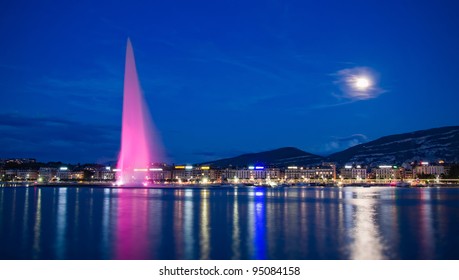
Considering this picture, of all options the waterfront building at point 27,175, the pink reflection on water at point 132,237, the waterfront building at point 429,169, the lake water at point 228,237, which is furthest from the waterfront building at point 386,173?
the pink reflection on water at point 132,237

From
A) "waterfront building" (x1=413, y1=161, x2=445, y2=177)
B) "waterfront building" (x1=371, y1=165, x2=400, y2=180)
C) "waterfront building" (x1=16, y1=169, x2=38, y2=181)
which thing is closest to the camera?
"waterfront building" (x1=413, y1=161, x2=445, y2=177)

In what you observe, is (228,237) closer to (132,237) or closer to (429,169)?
(132,237)

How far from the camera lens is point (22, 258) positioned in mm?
16484

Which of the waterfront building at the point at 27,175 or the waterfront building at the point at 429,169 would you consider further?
the waterfront building at the point at 27,175

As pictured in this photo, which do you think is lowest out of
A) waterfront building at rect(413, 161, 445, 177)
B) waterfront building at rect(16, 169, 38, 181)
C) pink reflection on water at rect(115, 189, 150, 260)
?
pink reflection on water at rect(115, 189, 150, 260)

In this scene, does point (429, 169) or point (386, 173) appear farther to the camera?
point (386, 173)

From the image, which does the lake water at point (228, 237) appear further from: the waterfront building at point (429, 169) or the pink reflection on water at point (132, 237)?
the waterfront building at point (429, 169)

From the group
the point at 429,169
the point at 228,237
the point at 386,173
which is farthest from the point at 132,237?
the point at 429,169

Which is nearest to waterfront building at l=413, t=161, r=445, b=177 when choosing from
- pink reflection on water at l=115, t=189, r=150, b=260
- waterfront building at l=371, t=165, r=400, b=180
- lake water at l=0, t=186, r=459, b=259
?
waterfront building at l=371, t=165, r=400, b=180

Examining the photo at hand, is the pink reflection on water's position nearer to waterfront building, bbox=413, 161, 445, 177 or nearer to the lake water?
the lake water

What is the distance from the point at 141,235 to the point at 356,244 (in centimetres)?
946

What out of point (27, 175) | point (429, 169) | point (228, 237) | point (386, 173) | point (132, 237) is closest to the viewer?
point (228, 237)
